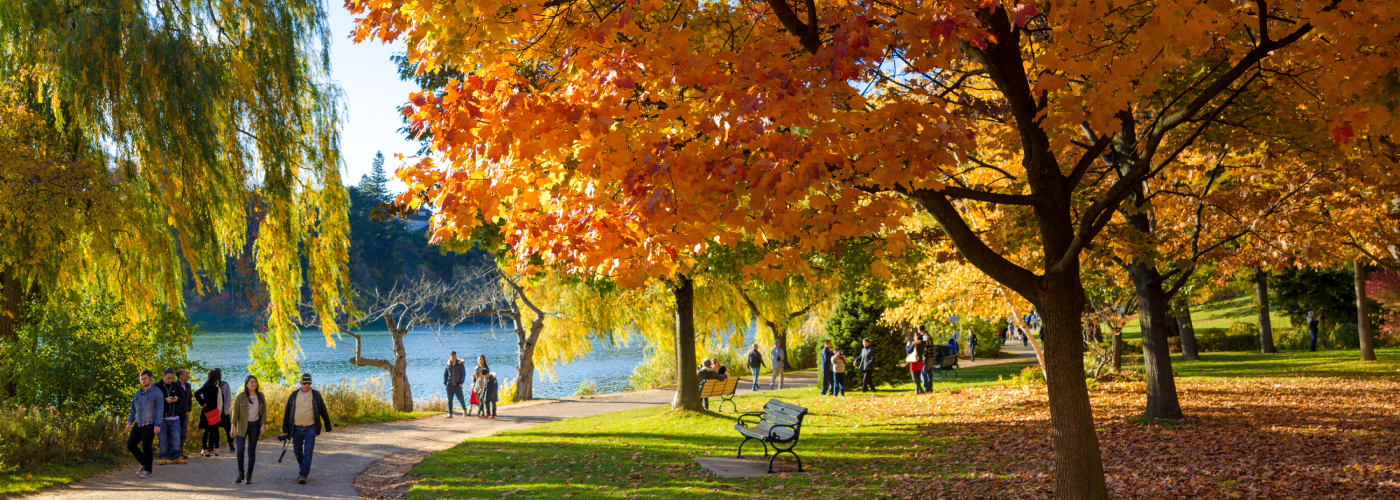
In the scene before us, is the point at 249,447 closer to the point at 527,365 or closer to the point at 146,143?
the point at 146,143

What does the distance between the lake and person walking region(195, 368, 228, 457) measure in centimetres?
685

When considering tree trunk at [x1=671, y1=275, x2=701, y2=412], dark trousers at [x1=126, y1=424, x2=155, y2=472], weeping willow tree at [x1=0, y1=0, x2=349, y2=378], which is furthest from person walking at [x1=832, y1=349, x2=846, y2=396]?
dark trousers at [x1=126, y1=424, x2=155, y2=472]

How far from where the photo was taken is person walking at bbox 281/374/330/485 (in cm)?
1145

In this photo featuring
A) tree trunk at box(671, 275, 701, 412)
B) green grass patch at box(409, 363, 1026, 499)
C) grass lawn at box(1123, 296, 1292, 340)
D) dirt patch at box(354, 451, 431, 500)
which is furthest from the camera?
grass lawn at box(1123, 296, 1292, 340)

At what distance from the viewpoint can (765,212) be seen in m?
4.85

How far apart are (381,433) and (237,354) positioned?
36.6 m

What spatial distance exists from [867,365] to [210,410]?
1335 centimetres

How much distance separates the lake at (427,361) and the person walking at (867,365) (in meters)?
10.5

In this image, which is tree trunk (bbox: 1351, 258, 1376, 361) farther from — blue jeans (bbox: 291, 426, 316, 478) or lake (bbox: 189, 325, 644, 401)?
blue jeans (bbox: 291, 426, 316, 478)

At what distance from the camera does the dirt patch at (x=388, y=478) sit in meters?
11.0

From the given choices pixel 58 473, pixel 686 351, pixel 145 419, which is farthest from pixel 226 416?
pixel 686 351

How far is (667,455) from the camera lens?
41.9 ft

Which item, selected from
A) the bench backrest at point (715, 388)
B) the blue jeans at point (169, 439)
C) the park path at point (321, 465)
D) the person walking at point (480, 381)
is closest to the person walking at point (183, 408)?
the blue jeans at point (169, 439)

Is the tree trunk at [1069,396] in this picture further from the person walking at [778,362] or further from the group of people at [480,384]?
the person walking at [778,362]
